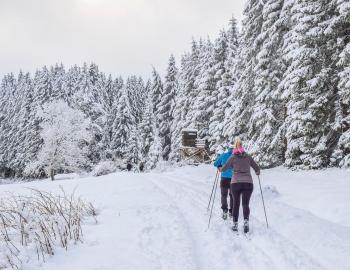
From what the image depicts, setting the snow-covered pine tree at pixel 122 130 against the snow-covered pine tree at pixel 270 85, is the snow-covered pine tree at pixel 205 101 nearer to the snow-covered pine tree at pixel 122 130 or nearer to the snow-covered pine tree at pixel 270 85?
the snow-covered pine tree at pixel 270 85

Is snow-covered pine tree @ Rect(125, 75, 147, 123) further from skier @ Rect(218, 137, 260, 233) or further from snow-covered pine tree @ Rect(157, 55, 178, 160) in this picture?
skier @ Rect(218, 137, 260, 233)

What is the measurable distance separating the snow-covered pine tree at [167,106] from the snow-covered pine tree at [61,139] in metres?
10.5

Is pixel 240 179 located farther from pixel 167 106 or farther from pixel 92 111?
pixel 92 111

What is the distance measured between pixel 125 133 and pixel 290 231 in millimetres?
51218

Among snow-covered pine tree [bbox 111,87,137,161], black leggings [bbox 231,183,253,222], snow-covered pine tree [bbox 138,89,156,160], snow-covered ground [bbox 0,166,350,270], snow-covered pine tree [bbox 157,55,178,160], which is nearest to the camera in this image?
snow-covered ground [bbox 0,166,350,270]

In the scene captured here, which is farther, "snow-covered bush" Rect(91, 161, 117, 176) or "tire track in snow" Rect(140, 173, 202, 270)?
"snow-covered bush" Rect(91, 161, 117, 176)

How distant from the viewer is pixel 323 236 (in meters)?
7.57

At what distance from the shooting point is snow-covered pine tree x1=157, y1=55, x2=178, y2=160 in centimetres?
5131

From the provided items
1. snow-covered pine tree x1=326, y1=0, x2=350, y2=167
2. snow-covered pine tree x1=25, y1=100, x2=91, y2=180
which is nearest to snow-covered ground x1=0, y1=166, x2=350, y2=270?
snow-covered pine tree x1=326, y1=0, x2=350, y2=167

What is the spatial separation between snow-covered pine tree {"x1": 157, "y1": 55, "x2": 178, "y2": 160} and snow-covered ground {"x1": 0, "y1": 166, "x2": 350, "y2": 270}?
3878 centimetres

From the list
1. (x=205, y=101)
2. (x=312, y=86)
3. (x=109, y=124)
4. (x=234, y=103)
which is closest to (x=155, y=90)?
(x=109, y=124)

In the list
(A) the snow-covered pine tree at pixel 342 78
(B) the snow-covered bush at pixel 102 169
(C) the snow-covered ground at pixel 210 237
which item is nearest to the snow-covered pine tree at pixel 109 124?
(B) the snow-covered bush at pixel 102 169

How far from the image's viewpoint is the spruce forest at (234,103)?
1600 centimetres

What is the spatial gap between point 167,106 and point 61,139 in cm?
1582
